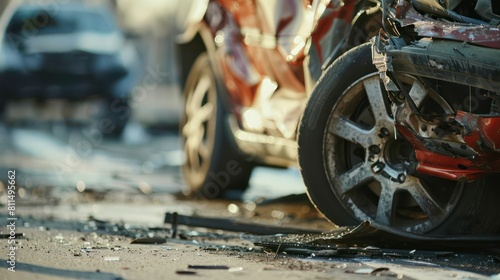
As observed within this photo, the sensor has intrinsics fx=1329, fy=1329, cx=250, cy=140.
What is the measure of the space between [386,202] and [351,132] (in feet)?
1.37

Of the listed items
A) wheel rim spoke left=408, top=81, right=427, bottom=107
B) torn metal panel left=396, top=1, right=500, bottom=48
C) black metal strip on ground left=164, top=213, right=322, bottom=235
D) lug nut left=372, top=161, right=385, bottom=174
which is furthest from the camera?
black metal strip on ground left=164, top=213, right=322, bottom=235

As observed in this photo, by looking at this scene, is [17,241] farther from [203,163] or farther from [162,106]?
[162,106]

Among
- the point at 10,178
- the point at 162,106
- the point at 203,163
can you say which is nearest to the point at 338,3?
the point at 203,163

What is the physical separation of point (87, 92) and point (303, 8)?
411 inches

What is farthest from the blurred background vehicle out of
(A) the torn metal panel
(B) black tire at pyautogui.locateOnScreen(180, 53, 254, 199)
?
(A) the torn metal panel

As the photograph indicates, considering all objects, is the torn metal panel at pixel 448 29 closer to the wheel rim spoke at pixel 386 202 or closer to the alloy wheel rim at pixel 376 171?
the alloy wheel rim at pixel 376 171

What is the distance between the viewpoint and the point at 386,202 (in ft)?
21.6

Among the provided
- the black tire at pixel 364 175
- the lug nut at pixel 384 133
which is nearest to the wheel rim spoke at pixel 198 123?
the black tire at pixel 364 175

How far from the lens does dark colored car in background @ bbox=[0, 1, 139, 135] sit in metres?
17.1

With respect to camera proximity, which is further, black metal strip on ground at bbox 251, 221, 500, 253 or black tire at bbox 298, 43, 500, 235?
black tire at bbox 298, 43, 500, 235

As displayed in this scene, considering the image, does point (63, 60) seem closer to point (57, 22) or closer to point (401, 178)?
point (57, 22)

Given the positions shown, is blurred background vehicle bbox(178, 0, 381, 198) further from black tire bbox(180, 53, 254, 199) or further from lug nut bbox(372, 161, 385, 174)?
lug nut bbox(372, 161, 385, 174)

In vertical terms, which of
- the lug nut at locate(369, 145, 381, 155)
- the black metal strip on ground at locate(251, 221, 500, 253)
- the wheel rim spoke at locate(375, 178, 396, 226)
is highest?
the lug nut at locate(369, 145, 381, 155)

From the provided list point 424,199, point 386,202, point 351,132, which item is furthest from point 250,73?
point 424,199
